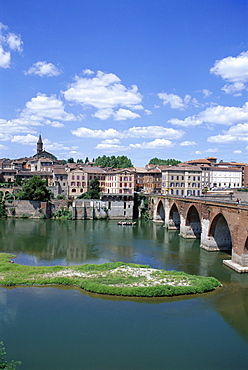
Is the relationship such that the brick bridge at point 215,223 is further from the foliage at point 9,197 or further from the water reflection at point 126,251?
the foliage at point 9,197

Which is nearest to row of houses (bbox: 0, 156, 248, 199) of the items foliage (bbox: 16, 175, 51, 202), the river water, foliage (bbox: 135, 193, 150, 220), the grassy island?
foliage (bbox: 135, 193, 150, 220)

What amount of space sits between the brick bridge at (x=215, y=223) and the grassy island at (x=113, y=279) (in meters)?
6.02

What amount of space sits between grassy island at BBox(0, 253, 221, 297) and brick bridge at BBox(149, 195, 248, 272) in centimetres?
602

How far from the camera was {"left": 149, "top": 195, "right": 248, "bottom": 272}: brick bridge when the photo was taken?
33.5 meters

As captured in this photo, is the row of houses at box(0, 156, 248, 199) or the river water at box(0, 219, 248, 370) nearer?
the river water at box(0, 219, 248, 370)

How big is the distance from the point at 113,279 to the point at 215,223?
18908 millimetres

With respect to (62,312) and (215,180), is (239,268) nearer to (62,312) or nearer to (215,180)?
(62,312)

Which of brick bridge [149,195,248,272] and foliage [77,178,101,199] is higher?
foliage [77,178,101,199]

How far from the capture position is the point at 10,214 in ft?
233

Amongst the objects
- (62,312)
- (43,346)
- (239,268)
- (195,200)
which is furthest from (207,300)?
(195,200)

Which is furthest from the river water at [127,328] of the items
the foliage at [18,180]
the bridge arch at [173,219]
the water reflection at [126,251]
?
the foliage at [18,180]

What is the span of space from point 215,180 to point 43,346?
282 feet

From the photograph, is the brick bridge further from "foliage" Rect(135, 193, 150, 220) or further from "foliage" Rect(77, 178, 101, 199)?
"foliage" Rect(77, 178, 101, 199)

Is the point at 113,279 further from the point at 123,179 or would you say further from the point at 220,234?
the point at 123,179
